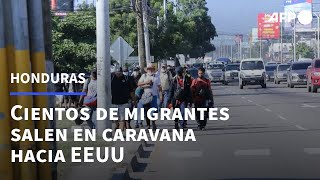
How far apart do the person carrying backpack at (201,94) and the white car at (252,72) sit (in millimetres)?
33321

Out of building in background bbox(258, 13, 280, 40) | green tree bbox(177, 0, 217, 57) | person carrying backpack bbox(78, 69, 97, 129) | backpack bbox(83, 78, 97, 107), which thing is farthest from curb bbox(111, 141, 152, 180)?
building in background bbox(258, 13, 280, 40)

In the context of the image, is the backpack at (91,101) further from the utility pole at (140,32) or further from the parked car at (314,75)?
the parked car at (314,75)

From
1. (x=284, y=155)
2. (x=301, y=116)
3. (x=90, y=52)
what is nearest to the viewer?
(x=284, y=155)

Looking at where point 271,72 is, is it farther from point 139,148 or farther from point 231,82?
point 139,148

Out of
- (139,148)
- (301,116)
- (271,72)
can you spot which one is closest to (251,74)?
(271,72)

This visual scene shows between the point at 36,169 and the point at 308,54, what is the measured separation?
144 m

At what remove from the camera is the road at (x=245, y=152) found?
12336 millimetres

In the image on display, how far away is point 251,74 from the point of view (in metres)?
53.6

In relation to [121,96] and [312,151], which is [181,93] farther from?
[312,151]

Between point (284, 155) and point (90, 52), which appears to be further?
point (90, 52)

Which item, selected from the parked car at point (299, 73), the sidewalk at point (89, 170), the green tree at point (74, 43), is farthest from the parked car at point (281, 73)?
the sidewalk at point (89, 170)

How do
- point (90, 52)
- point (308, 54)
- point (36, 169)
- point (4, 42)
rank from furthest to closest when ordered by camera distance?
point (308, 54), point (90, 52), point (36, 169), point (4, 42)

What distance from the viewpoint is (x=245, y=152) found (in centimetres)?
1513

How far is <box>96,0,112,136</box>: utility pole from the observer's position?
18.2 metres
